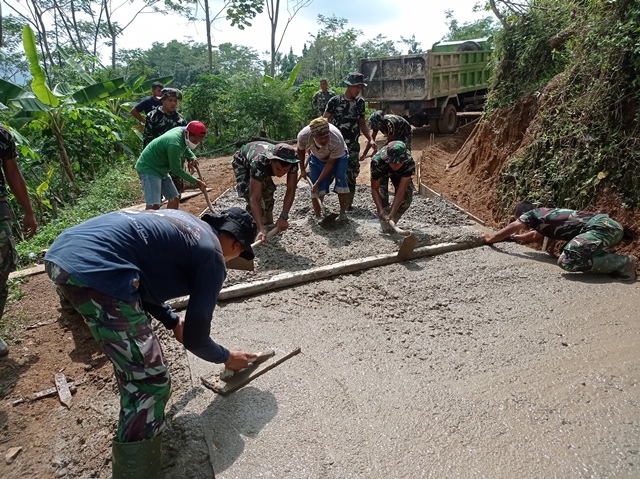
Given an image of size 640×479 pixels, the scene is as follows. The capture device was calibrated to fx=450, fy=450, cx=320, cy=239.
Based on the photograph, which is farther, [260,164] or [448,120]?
[448,120]

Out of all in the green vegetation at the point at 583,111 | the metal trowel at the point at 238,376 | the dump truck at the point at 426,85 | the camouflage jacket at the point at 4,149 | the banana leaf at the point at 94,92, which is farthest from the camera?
the dump truck at the point at 426,85

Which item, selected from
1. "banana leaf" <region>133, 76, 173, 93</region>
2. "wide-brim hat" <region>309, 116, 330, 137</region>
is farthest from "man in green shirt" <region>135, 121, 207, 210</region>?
"banana leaf" <region>133, 76, 173, 93</region>

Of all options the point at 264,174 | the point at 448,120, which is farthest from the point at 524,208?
the point at 448,120

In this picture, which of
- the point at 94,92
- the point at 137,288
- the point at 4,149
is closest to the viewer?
the point at 137,288

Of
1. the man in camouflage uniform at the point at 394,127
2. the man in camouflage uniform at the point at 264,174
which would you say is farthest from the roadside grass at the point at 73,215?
the man in camouflage uniform at the point at 394,127

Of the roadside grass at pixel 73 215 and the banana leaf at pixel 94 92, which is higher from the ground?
the banana leaf at pixel 94 92

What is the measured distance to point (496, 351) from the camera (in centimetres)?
261

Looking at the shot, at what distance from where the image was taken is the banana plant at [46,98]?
230 inches

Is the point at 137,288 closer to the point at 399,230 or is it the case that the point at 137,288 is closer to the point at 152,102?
the point at 399,230

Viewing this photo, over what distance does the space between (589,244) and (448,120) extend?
22.6 feet

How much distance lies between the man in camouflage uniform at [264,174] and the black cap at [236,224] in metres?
1.79

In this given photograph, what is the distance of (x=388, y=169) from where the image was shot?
15.7ft

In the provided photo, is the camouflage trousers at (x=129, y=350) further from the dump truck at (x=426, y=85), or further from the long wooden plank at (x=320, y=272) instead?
the dump truck at (x=426, y=85)

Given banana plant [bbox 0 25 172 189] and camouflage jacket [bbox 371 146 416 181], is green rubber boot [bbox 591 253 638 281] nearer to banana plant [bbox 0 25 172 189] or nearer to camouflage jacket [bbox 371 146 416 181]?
camouflage jacket [bbox 371 146 416 181]
